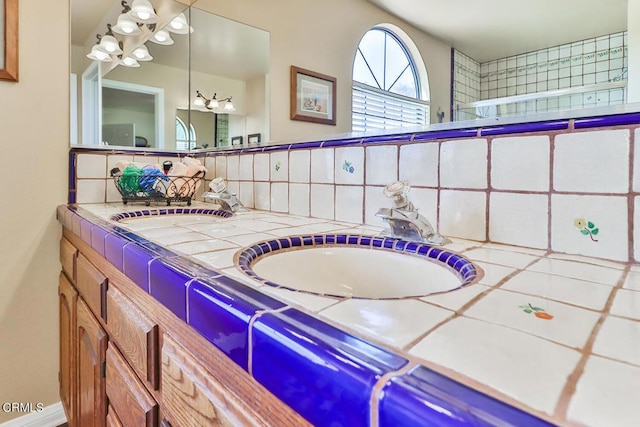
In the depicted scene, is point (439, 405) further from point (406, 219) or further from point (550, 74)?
point (550, 74)

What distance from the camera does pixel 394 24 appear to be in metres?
0.88

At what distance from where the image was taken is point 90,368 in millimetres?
898

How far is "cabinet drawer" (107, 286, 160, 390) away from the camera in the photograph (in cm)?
54

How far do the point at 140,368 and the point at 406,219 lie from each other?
553 millimetres

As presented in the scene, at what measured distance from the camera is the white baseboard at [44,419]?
4.19 feet

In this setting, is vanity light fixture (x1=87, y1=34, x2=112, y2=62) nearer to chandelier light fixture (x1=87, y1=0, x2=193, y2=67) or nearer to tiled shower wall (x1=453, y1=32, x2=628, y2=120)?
chandelier light fixture (x1=87, y1=0, x2=193, y2=67)

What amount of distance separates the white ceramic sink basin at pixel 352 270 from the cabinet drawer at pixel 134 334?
7.6 inches

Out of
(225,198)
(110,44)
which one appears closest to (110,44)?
(110,44)

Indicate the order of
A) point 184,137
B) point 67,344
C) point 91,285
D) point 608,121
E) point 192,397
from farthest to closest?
point 184,137, point 67,344, point 91,285, point 608,121, point 192,397

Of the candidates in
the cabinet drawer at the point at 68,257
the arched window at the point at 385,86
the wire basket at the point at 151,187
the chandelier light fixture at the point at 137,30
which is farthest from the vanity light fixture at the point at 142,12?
the arched window at the point at 385,86

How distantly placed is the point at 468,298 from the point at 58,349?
5.24ft

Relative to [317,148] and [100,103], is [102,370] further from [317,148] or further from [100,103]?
[100,103]

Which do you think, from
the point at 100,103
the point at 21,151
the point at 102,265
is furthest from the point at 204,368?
the point at 100,103

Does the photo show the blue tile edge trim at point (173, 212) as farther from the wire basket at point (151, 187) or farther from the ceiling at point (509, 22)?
the ceiling at point (509, 22)
